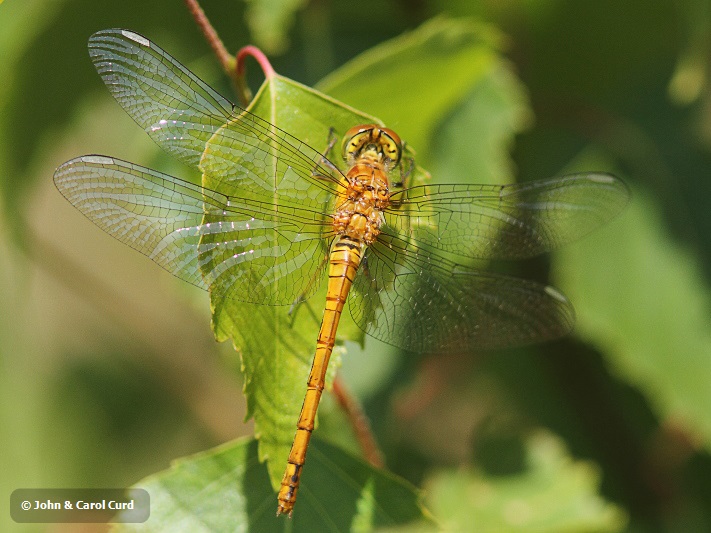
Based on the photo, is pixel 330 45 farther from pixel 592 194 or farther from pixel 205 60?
pixel 592 194

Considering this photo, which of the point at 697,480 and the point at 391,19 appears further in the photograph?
the point at 697,480

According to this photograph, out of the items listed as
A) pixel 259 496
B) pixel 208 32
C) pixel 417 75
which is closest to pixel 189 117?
pixel 208 32

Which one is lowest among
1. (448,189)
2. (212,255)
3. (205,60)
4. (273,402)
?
(273,402)

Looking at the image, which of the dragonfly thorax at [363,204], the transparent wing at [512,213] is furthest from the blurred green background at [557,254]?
the transparent wing at [512,213]

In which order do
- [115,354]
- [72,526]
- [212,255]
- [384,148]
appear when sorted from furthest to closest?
[115,354], [72,526], [384,148], [212,255]

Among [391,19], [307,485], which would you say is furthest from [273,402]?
[391,19]

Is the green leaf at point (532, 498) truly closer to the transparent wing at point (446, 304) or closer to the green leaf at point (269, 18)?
the transparent wing at point (446, 304)

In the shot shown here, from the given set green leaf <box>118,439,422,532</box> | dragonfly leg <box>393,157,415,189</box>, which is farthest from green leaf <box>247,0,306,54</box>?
green leaf <box>118,439,422,532</box>
